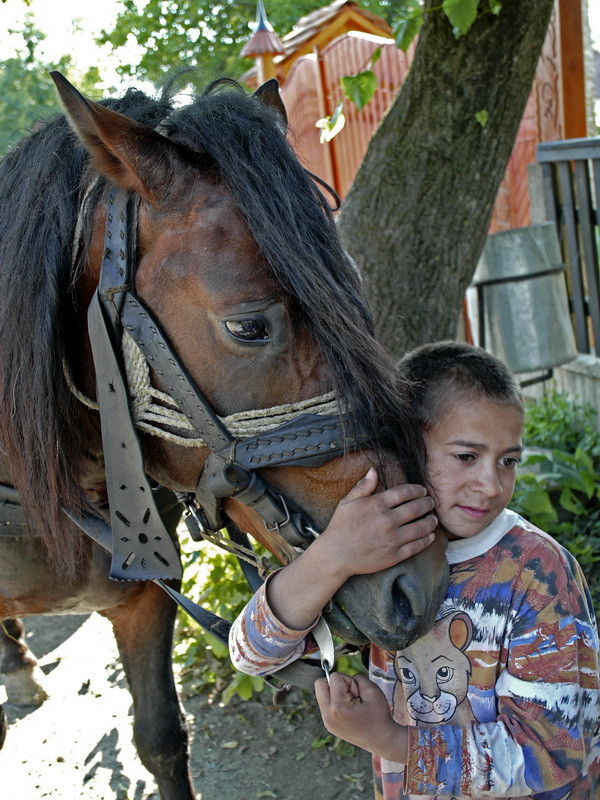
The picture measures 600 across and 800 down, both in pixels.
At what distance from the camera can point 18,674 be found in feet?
11.5

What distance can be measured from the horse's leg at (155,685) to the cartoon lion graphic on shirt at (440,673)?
3.31ft

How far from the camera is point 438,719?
5.19 feet

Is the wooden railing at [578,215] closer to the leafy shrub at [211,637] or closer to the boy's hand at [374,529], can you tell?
the leafy shrub at [211,637]

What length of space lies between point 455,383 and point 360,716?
2.22 ft

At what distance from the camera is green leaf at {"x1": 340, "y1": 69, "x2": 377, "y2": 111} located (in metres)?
3.08

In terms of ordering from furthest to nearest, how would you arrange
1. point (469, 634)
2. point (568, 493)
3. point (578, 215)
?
point (578, 215) → point (568, 493) → point (469, 634)

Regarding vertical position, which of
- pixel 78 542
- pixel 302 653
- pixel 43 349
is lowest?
pixel 302 653

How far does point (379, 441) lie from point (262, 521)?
0.97 feet

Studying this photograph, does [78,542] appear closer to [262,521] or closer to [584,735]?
[262,521]

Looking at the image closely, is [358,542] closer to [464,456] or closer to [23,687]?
[464,456]

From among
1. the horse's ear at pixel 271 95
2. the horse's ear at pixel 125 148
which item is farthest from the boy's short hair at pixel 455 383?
the horse's ear at pixel 271 95

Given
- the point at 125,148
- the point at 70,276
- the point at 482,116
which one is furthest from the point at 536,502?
the point at 125,148

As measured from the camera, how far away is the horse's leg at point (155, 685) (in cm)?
242

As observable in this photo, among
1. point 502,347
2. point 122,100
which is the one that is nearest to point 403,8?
point 502,347
